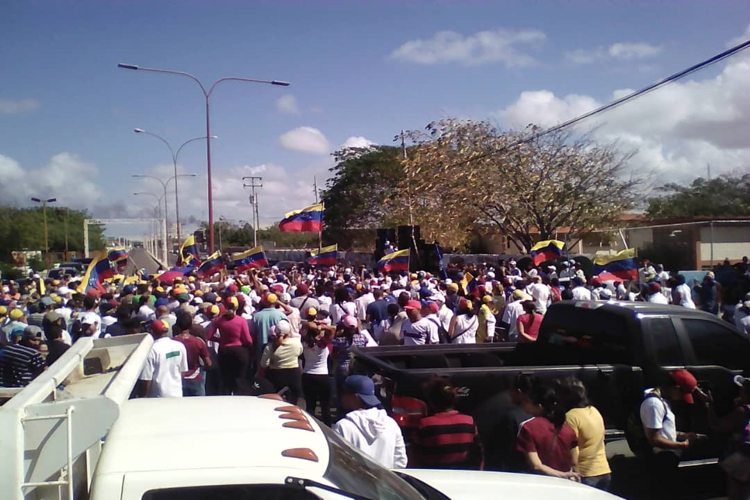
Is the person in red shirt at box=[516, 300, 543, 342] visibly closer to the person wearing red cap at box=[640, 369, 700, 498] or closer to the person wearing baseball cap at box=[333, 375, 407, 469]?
the person wearing red cap at box=[640, 369, 700, 498]

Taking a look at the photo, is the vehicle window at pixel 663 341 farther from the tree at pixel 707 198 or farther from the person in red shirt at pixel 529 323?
the tree at pixel 707 198

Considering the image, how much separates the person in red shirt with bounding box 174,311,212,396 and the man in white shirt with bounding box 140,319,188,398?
65cm

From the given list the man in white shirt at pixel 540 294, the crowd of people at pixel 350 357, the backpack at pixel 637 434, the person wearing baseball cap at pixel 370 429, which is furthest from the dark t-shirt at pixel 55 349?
the man in white shirt at pixel 540 294

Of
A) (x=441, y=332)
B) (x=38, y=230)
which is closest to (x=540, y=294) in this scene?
(x=441, y=332)

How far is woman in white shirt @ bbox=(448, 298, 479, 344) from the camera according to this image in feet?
32.1

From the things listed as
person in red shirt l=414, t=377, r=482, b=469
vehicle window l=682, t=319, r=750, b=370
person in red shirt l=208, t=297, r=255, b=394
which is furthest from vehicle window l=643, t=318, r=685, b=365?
person in red shirt l=208, t=297, r=255, b=394

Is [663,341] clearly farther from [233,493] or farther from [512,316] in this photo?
[233,493]

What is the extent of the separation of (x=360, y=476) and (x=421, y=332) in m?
6.12

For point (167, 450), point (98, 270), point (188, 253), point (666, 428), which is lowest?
point (666, 428)

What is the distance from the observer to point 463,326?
32.1 ft

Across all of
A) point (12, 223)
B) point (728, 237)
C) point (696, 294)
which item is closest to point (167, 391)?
point (696, 294)

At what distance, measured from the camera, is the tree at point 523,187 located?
30703 mm

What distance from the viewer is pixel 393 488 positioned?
3.15m

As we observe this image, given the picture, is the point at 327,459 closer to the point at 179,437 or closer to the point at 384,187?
the point at 179,437
